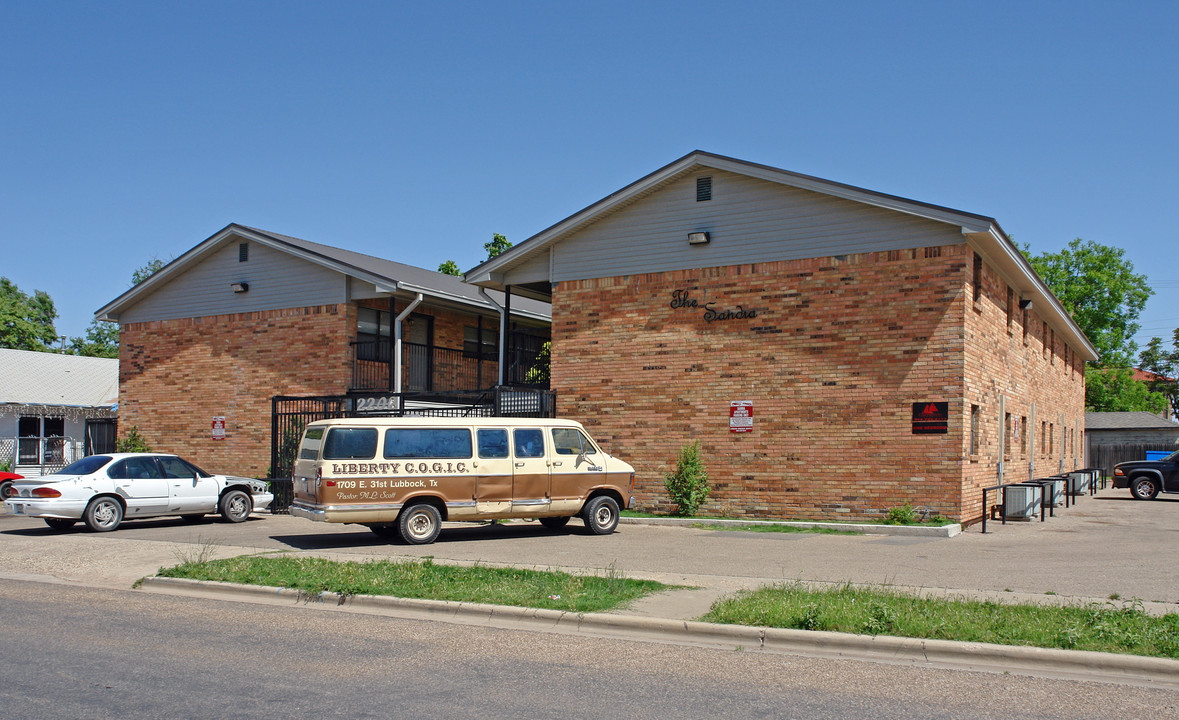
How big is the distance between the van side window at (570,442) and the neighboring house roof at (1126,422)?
130 feet

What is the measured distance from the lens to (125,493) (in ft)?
55.9

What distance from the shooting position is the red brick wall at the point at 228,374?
83.5 ft

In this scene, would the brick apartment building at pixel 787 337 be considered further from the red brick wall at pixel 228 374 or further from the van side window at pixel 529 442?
the red brick wall at pixel 228 374

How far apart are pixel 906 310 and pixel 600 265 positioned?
670 cm

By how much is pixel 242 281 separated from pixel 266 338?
196 centimetres

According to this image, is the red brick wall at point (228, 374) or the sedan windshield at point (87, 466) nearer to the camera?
the sedan windshield at point (87, 466)

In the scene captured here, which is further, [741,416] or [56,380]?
[56,380]

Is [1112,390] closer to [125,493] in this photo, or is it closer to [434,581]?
[125,493]

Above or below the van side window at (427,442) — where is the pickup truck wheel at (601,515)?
below

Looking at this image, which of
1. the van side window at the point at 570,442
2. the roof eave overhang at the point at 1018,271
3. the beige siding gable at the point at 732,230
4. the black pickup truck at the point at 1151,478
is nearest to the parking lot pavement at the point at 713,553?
the van side window at the point at 570,442

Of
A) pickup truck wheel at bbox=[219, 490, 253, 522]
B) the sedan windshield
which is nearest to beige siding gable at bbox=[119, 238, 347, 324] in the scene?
pickup truck wheel at bbox=[219, 490, 253, 522]

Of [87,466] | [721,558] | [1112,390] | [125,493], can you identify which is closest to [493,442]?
[721,558]

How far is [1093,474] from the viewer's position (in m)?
31.8

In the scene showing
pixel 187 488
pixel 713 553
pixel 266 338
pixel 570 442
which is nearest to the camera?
pixel 713 553
